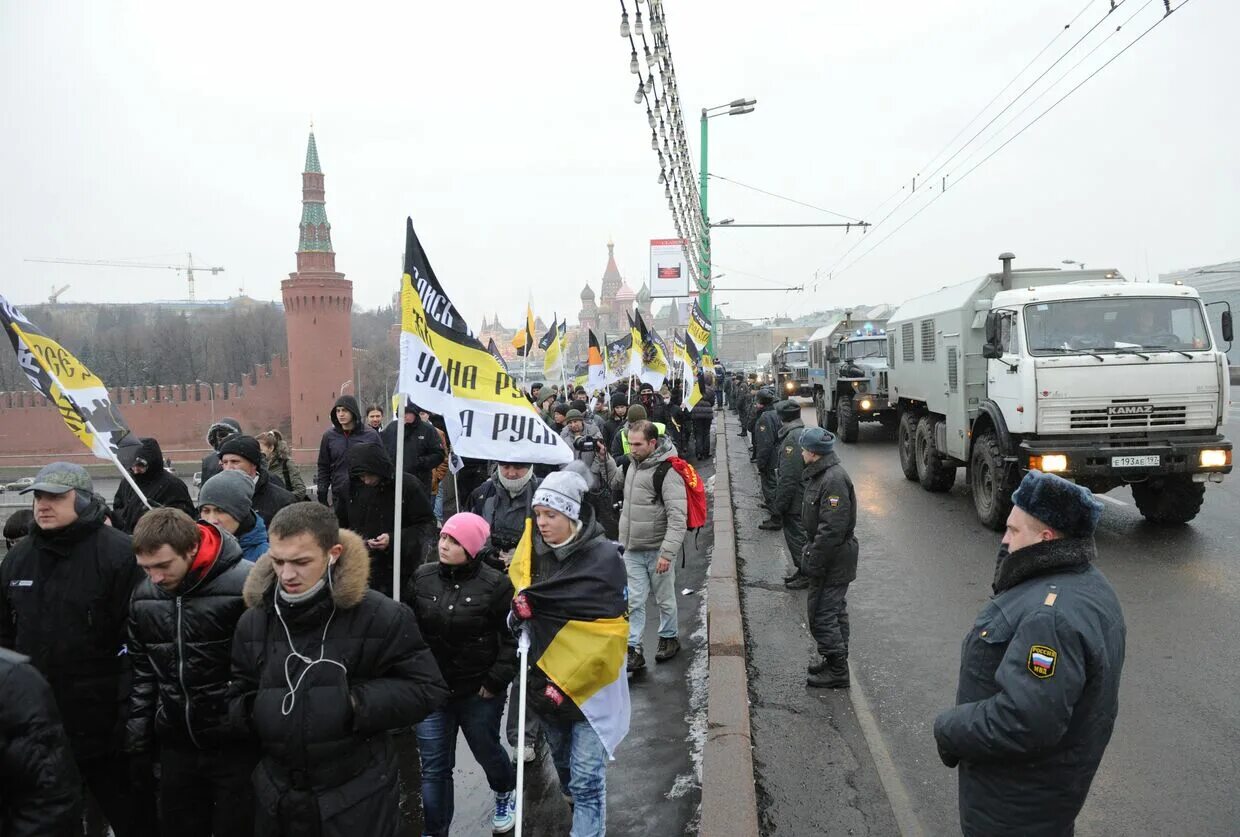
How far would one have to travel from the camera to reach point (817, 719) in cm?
528

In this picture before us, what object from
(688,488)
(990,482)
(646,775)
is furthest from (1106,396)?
(646,775)

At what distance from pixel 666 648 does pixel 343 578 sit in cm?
374

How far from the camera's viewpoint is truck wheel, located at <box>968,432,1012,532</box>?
9719mm

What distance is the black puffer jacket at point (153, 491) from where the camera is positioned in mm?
5488

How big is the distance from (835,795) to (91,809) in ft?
12.4

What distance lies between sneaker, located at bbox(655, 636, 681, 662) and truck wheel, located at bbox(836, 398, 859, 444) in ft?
49.8

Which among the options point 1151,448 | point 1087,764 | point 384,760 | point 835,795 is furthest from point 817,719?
point 1151,448

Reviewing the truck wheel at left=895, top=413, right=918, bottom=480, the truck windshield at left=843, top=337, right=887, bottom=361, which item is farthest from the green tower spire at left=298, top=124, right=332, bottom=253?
the truck wheel at left=895, top=413, right=918, bottom=480

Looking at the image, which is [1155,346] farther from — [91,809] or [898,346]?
[91,809]

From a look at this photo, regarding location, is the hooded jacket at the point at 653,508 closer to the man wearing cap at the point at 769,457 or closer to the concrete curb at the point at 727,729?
the concrete curb at the point at 727,729

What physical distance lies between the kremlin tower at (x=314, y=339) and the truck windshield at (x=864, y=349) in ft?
148

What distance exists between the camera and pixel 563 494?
12.0 ft

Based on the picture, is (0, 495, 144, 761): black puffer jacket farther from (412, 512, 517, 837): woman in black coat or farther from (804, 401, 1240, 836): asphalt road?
(804, 401, 1240, 836): asphalt road

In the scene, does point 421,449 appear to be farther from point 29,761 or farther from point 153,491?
point 29,761
